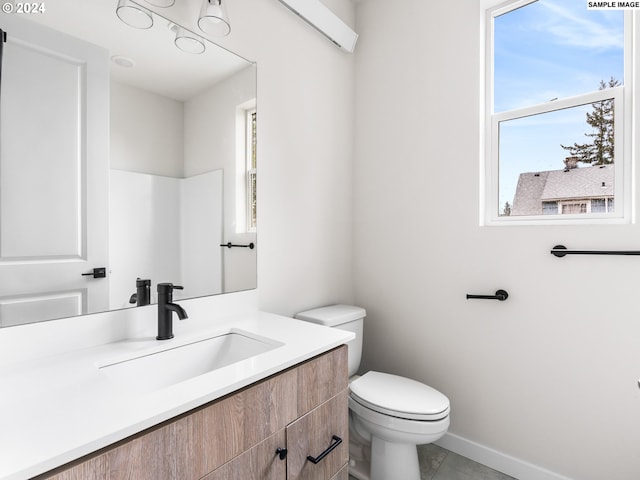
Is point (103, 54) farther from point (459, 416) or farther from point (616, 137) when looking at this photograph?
point (459, 416)

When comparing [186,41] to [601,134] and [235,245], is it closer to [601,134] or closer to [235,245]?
[235,245]

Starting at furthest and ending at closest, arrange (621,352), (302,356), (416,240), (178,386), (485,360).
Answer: (416,240), (485,360), (621,352), (302,356), (178,386)

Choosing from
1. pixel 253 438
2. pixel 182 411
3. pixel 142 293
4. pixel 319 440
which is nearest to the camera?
pixel 182 411

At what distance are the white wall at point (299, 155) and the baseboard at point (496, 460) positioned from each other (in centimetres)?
98

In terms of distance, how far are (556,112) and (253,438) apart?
74.0 inches

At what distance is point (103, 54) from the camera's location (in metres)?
1.13

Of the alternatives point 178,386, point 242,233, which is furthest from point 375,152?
point 178,386

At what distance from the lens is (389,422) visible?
4.67 ft

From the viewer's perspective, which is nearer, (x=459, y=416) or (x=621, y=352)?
(x=621, y=352)

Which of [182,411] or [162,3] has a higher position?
[162,3]

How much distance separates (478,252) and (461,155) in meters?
0.52

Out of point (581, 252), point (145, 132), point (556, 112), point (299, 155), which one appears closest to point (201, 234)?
point (145, 132)

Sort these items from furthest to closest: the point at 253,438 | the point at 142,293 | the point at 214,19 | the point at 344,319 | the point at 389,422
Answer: the point at 344,319 < the point at 389,422 < the point at 214,19 < the point at 142,293 < the point at 253,438

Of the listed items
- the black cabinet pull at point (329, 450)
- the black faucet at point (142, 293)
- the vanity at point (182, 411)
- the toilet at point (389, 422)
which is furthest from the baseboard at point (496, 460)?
the black faucet at point (142, 293)
